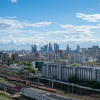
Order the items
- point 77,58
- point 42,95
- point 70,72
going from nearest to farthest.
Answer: point 42,95 < point 70,72 < point 77,58

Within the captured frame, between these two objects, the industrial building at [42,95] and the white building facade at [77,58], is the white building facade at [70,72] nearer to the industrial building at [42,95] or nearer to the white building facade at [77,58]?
the industrial building at [42,95]

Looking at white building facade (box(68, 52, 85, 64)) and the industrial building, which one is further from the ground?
white building facade (box(68, 52, 85, 64))

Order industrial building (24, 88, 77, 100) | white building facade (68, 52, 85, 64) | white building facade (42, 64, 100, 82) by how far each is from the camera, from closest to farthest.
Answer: industrial building (24, 88, 77, 100) → white building facade (42, 64, 100, 82) → white building facade (68, 52, 85, 64)

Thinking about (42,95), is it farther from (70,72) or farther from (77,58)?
(77,58)

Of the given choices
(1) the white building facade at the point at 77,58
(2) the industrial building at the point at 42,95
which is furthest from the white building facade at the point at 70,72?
(1) the white building facade at the point at 77,58

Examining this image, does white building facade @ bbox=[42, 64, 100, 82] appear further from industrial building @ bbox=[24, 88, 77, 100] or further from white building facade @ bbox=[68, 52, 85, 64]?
white building facade @ bbox=[68, 52, 85, 64]

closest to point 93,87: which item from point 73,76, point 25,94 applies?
point 73,76

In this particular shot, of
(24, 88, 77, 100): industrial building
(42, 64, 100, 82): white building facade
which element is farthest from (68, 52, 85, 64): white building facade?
(24, 88, 77, 100): industrial building

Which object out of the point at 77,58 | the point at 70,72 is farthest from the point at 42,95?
the point at 77,58

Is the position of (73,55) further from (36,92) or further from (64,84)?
(36,92)

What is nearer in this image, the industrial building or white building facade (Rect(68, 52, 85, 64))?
the industrial building

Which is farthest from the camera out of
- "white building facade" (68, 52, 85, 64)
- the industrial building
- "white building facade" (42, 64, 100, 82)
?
"white building facade" (68, 52, 85, 64)
